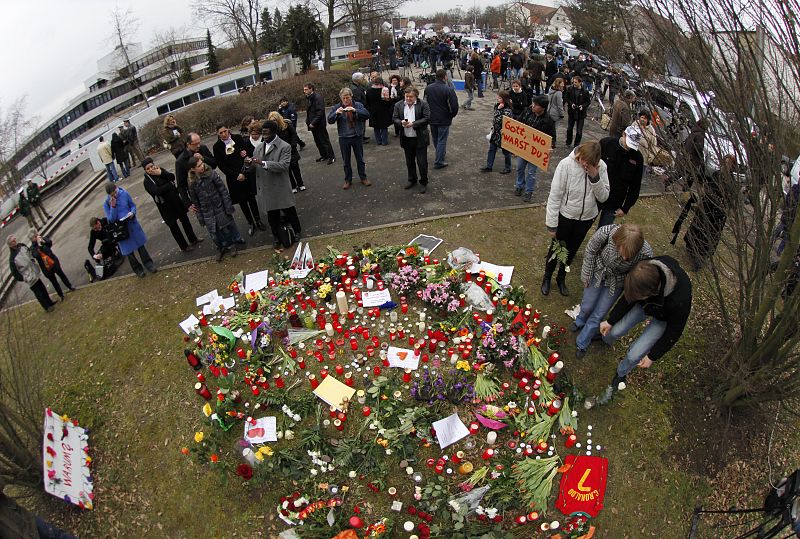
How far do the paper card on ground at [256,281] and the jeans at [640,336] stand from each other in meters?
4.77

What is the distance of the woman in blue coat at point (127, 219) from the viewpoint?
6.84 m

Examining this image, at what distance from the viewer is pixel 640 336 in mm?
4219

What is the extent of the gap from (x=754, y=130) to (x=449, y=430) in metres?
3.59

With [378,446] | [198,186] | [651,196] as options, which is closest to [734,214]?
[378,446]

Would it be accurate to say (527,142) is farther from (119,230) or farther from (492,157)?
(119,230)

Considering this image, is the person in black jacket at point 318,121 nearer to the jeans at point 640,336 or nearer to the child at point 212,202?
the child at point 212,202

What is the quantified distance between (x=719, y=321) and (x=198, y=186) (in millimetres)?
7453

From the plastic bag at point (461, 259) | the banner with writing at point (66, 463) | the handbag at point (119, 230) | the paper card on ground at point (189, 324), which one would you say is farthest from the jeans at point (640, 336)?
the handbag at point (119, 230)

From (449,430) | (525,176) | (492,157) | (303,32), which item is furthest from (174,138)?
(303,32)

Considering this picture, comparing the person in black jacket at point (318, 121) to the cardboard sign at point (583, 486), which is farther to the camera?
the person in black jacket at point (318, 121)

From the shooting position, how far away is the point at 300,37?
2866 centimetres

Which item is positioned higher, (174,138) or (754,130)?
(754,130)

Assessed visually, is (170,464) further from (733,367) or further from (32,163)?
(32,163)

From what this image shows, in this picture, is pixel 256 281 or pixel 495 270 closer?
pixel 495 270
